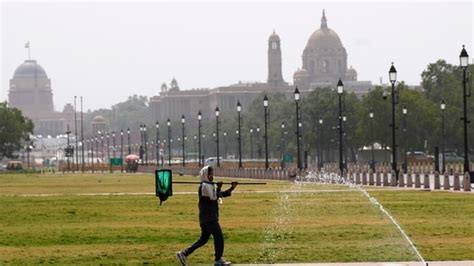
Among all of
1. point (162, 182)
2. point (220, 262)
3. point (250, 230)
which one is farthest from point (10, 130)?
point (220, 262)

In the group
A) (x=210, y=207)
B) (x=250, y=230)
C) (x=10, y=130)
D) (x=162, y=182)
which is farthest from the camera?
(x=10, y=130)

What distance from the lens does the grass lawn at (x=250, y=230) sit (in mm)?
26917

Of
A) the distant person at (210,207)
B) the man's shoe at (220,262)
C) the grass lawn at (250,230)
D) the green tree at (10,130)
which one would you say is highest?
the green tree at (10,130)

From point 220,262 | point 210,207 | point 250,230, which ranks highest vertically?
point 210,207

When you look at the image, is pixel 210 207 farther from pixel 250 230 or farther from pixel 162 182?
pixel 250 230

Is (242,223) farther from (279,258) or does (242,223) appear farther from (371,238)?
(279,258)

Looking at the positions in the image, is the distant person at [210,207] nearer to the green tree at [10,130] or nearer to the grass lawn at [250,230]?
the grass lawn at [250,230]

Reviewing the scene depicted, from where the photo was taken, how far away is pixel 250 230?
33531 millimetres

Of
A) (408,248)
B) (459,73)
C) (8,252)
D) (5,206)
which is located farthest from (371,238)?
(459,73)

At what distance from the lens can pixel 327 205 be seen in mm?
44375

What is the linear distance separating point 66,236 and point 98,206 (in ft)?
48.5

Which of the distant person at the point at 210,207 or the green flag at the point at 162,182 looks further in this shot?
the green flag at the point at 162,182

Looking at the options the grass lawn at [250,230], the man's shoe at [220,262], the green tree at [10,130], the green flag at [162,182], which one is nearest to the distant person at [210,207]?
the man's shoe at [220,262]

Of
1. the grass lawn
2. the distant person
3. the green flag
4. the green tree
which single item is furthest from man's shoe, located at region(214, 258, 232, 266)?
the green tree
